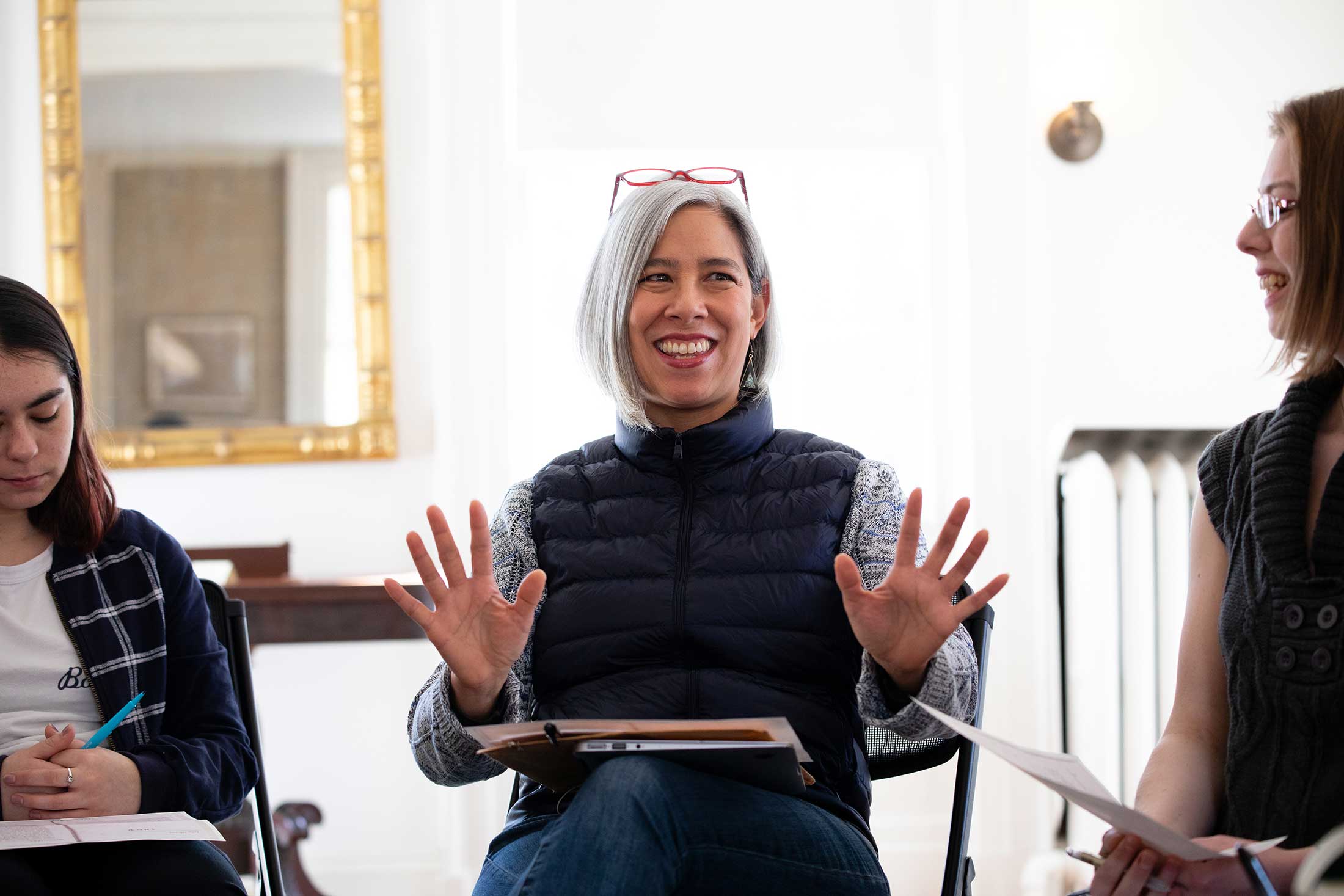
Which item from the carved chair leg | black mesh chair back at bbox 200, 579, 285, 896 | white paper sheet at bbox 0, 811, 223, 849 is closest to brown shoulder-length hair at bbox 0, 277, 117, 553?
black mesh chair back at bbox 200, 579, 285, 896

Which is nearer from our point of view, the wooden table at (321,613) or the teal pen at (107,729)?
the teal pen at (107,729)

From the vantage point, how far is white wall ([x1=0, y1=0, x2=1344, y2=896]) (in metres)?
2.65

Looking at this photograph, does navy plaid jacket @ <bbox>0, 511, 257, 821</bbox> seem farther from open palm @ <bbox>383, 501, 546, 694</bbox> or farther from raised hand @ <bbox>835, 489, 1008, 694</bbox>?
raised hand @ <bbox>835, 489, 1008, 694</bbox>

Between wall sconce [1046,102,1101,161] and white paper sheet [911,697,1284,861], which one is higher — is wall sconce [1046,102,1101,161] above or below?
above

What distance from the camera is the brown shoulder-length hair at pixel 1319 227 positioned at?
1117mm

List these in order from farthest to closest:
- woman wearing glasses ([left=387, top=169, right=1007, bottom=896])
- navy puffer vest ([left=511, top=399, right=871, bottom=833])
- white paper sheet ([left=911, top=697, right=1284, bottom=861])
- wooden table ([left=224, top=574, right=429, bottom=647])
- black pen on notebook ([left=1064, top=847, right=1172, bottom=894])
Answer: wooden table ([left=224, top=574, right=429, bottom=647]) < navy puffer vest ([left=511, top=399, right=871, bottom=833]) < woman wearing glasses ([left=387, top=169, right=1007, bottom=896]) < black pen on notebook ([left=1064, top=847, right=1172, bottom=894]) < white paper sheet ([left=911, top=697, right=1284, bottom=861])

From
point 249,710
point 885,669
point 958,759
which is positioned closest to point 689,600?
point 885,669

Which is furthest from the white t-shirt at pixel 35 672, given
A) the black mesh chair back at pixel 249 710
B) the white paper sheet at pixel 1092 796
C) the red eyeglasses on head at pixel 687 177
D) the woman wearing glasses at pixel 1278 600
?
the woman wearing glasses at pixel 1278 600

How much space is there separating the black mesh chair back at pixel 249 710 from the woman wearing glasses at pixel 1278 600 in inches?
35.4

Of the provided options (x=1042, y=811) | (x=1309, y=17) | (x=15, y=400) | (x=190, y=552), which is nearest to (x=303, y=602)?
(x=190, y=552)

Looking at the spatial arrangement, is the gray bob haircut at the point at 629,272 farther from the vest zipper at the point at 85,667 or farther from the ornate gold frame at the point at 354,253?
the ornate gold frame at the point at 354,253

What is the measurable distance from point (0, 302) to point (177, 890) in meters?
0.65

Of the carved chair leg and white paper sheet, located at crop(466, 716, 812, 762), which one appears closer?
white paper sheet, located at crop(466, 716, 812, 762)

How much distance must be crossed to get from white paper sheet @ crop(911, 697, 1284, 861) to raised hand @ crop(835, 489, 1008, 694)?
223mm
